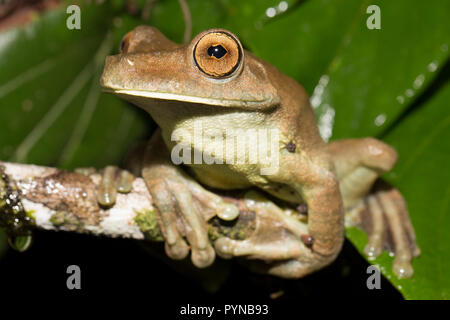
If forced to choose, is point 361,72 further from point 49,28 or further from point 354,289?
point 49,28

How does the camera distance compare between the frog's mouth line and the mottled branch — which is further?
the mottled branch

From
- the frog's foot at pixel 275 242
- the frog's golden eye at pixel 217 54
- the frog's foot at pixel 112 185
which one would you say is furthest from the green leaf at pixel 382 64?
the frog's foot at pixel 112 185

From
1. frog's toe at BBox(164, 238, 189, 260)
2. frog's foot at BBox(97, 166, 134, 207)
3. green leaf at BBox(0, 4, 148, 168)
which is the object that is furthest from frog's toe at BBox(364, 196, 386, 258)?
green leaf at BBox(0, 4, 148, 168)

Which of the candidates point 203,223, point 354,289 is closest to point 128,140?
point 203,223

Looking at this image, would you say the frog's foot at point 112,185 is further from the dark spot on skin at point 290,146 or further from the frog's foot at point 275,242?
the dark spot on skin at point 290,146

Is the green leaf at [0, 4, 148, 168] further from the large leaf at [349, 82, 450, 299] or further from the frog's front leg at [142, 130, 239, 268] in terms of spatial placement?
the large leaf at [349, 82, 450, 299]

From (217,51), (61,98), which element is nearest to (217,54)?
(217,51)
